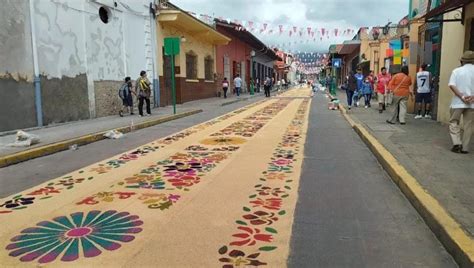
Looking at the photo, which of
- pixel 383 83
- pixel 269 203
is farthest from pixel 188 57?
pixel 269 203

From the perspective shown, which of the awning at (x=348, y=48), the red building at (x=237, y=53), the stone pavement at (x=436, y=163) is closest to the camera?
the stone pavement at (x=436, y=163)

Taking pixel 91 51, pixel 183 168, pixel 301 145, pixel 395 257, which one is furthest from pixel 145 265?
pixel 91 51

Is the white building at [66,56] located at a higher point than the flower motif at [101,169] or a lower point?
higher

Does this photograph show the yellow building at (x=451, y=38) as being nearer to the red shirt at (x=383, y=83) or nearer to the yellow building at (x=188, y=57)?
the red shirt at (x=383, y=83)

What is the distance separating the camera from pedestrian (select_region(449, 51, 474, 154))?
24.5 feet

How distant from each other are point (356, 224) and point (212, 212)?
4.91ft

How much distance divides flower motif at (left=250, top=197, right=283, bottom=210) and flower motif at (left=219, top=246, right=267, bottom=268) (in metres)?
1.28

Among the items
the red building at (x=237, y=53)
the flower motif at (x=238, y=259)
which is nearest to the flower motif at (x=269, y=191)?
the flower motif at (x=238, y=259)

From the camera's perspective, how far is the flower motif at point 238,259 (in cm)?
356

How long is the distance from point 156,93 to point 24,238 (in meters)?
16.9

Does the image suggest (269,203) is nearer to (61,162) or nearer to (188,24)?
(61,162)

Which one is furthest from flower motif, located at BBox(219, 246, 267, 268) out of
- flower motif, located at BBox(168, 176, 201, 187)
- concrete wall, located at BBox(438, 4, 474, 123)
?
concrete wall, located at BBox(438, 4, 474, 123)

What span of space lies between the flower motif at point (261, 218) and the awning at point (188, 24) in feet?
56.6

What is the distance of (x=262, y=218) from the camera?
4.65 meters
